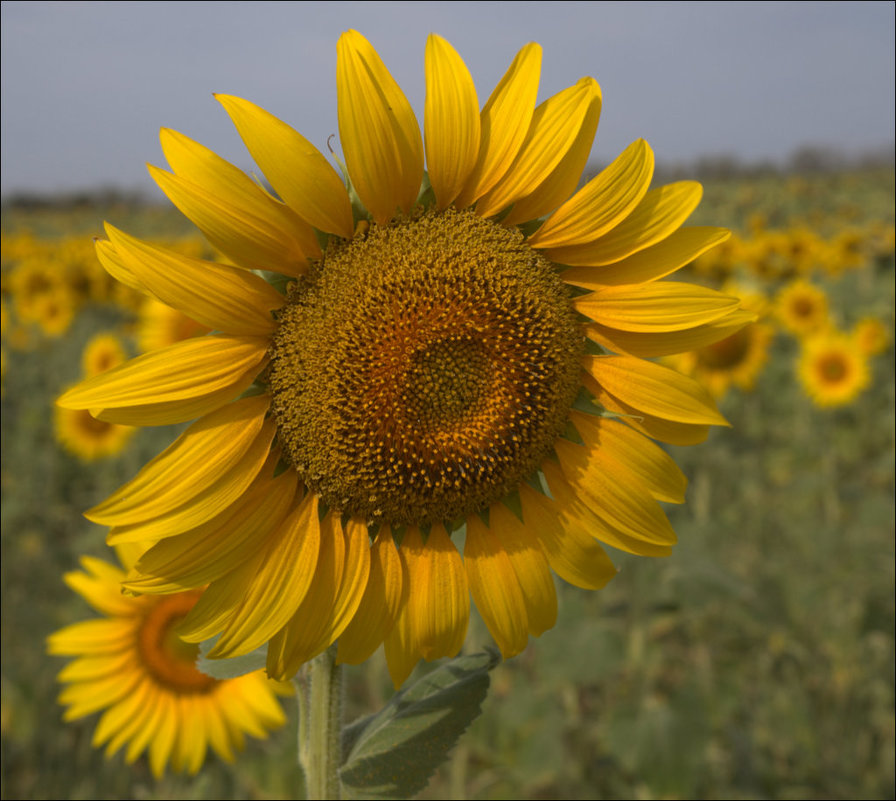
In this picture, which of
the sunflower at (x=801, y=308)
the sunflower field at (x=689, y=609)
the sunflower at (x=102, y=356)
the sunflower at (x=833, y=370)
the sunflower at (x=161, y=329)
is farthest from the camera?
the sunflower at (x=801, y=308)

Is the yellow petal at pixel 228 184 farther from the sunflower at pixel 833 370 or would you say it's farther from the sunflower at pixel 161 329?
the sunflower at pixel 833 370

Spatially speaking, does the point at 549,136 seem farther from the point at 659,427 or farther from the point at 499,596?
the point at 499,596

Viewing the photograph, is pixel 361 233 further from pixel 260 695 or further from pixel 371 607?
pixel 260 695

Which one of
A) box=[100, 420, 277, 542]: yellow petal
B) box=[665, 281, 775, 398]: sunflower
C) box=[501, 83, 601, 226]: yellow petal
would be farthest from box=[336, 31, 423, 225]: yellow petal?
box=[665, 281, 775, 398]: sunflower

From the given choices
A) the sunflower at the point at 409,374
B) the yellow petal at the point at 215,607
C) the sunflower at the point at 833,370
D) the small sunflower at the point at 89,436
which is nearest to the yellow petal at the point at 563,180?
the sunflower at the point at 409,374

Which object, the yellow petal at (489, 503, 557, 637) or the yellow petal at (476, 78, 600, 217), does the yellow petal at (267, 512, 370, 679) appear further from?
→ the yellow petal at (476, 78, 600, 217)

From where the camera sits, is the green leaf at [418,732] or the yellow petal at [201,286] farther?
the green leaf at [418,732]

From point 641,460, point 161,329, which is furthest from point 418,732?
point 161,329
